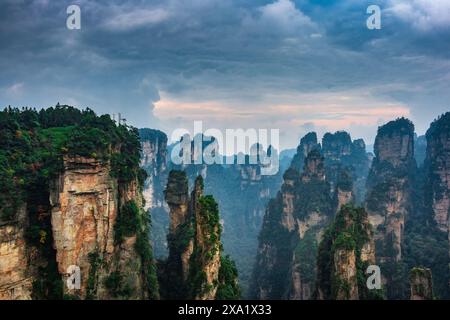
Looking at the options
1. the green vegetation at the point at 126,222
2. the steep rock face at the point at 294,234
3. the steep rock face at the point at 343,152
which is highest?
the steep rock face at the point at 343,152

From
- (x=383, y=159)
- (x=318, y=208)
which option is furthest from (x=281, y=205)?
(x=383, y=159)

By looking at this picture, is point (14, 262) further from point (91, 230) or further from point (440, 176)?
point (440, 176)

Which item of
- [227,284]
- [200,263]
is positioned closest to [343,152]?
[227,284]

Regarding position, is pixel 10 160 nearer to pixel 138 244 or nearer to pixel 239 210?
pixel 138 244

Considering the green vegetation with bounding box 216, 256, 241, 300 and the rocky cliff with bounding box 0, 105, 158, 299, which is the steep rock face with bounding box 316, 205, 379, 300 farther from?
the rocky cliff with bounding box 0, 105, 158, 299

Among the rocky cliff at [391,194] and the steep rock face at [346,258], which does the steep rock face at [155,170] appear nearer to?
the rocky cliff at [391,194]

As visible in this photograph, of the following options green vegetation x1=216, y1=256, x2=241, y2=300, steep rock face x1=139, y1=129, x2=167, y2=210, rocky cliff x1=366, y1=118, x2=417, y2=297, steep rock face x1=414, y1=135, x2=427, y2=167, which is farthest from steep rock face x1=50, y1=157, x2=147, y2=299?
steep rock face x1=414, y1=135, x2=427, y2=167

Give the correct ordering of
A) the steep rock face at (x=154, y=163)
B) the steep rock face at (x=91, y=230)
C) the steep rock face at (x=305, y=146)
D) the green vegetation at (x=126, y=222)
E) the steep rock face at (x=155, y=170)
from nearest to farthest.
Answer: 1. the steep rock face at (x=91, y=230)
2. the green vegetation at (x=126, y=222)
3. the steep rock face at (x=155, y=170)
4. the steep rock face at (x=154, y=163)
5. the steep rock face at (x=305, y=146)


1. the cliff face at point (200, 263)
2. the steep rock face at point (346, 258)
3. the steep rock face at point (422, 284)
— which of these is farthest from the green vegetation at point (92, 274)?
the steep rock face at point (422, 284)

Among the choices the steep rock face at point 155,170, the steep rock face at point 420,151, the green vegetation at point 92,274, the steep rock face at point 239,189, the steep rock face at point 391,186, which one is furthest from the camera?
the steep rock face at point 239,189
